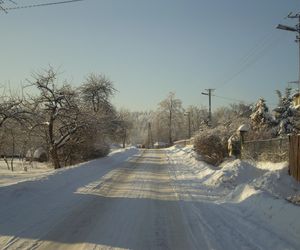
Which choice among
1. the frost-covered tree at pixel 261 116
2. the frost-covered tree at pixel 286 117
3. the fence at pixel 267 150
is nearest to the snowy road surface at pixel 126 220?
the fence at pixel 267 150

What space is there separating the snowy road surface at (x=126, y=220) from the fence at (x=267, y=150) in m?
5.65

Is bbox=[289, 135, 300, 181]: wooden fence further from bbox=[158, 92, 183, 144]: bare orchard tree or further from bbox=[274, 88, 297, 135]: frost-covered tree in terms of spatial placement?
bbox=[158, 92, 183, 144]: bare orchard tree

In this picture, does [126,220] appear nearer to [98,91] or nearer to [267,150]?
[267,150]

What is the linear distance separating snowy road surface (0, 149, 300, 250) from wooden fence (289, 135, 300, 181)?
10.5 feet

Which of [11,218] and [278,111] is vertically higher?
[278,111]

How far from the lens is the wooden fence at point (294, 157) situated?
17.9 meters

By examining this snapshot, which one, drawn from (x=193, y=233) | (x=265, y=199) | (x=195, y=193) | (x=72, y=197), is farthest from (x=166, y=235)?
(x=195, y=193)

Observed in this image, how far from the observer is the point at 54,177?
66.6 ft

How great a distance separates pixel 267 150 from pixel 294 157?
6.78 metres

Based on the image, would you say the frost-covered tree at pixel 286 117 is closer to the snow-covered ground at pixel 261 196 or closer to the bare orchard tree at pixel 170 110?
the snow-covered ground at pixel 261 196

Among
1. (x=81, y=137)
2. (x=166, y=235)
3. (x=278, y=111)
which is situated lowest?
(x=166, y=235)

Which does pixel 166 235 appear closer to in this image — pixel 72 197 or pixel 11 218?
pixel 11 218

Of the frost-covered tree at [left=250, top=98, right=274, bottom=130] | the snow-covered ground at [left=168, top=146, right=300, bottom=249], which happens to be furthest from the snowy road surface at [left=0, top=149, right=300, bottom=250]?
the frost-covered tree at [left=250, top=98, right=274, bottom=130]

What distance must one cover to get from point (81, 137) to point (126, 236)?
29884 mm
